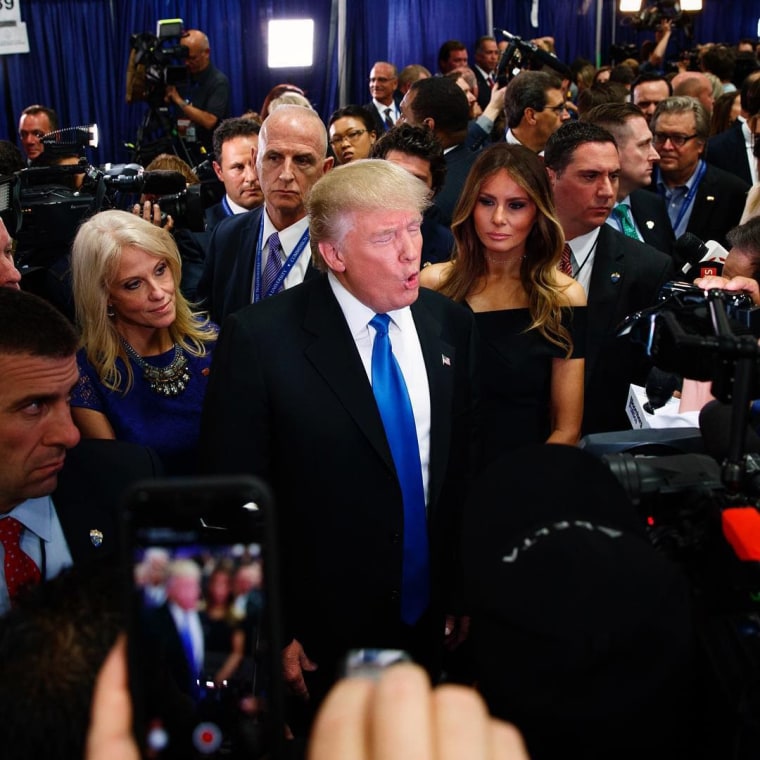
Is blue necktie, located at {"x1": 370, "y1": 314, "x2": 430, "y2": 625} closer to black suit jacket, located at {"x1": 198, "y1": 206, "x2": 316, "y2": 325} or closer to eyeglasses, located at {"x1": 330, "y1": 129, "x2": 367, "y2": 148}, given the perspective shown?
black suit jacket, located at {"x1": 198, "y1": 206, "x2": 316, "y2": 325}

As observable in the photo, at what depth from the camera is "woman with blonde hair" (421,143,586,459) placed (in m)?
2.56

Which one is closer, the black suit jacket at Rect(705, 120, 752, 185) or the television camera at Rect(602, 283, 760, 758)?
the television camera at Rect(602, 283, 760, 758)

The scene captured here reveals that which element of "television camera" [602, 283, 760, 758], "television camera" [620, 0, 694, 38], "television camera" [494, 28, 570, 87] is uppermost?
"television camera" [620, 0, 694, 38]

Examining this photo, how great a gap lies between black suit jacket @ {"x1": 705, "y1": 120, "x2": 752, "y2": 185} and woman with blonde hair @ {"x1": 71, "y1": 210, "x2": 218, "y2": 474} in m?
4.21

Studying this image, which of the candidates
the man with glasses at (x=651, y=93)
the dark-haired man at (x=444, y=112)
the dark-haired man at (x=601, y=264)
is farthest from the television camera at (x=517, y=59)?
the dark-haired man at (x=601, y=264)

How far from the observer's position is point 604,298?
299cm

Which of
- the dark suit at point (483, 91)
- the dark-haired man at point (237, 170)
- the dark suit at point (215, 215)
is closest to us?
the dark-haired man at point (237, 170)

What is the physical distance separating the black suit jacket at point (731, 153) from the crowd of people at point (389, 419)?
2058 mm

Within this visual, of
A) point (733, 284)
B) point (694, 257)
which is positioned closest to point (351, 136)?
point (694, 257)

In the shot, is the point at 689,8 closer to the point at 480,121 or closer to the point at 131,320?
the point at 480,121

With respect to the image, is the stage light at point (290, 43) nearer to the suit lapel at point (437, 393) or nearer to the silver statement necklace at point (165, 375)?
the silver statement necklace at point (165, 375)

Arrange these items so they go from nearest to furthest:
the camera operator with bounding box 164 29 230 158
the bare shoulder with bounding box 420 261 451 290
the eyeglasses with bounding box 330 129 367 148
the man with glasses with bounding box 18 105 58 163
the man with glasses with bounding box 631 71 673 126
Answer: the bare shoulder with bounding box 420 261 451 290, the eyeglasses with bounding box 330 129 367 148, the man with glasses with bounding box 631 71 673 126, the man with glasses with bounding box 18 105 58 163, the camera operator with bounding box 164 29 230 158

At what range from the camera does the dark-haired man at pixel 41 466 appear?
1.62 m

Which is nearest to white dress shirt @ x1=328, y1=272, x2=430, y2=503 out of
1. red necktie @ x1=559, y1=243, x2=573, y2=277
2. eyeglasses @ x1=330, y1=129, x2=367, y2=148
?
red necktie @ x1=559, y1=243, x2=573, y2=277
